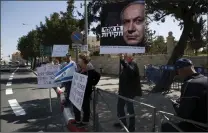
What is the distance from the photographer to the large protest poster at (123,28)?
20.9ft

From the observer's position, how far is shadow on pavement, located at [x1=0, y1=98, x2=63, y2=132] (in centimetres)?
744

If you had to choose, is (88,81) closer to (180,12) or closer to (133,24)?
(133,24)

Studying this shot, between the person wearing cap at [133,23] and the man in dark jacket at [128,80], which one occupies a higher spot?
the person wearing cap at [133,23]

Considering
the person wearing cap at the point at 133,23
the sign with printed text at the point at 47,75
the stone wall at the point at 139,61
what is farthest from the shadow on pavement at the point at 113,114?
the stone wall at the point at 139,61

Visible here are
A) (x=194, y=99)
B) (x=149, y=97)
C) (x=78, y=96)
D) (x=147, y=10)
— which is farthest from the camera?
(x=147, y=10)

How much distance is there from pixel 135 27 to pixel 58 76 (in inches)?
115

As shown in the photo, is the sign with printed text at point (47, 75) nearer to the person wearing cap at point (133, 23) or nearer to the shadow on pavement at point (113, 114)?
the shadow on pavement at point (113, 114)

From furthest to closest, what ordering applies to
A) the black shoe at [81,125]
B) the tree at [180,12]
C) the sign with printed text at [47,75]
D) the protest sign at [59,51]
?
1. the protest sign at [59,51]
2. the tree at [180,12]
3. the sign with printed text at [47,75]
4. the black shoe at [81,125]

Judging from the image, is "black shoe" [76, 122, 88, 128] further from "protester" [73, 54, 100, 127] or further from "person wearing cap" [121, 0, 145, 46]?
"person wearing cap" [121, 0, 145, 46]

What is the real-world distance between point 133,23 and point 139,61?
1830 cm

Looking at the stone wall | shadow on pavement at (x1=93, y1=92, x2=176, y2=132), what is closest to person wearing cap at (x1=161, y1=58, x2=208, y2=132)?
shadow on pavement at (x1=93, y1=92, x2=176, y2=132)

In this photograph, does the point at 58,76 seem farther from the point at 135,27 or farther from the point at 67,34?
the point at 67,34

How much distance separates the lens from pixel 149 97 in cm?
1177

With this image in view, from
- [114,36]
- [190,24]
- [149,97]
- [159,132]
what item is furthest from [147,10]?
[159,132]
